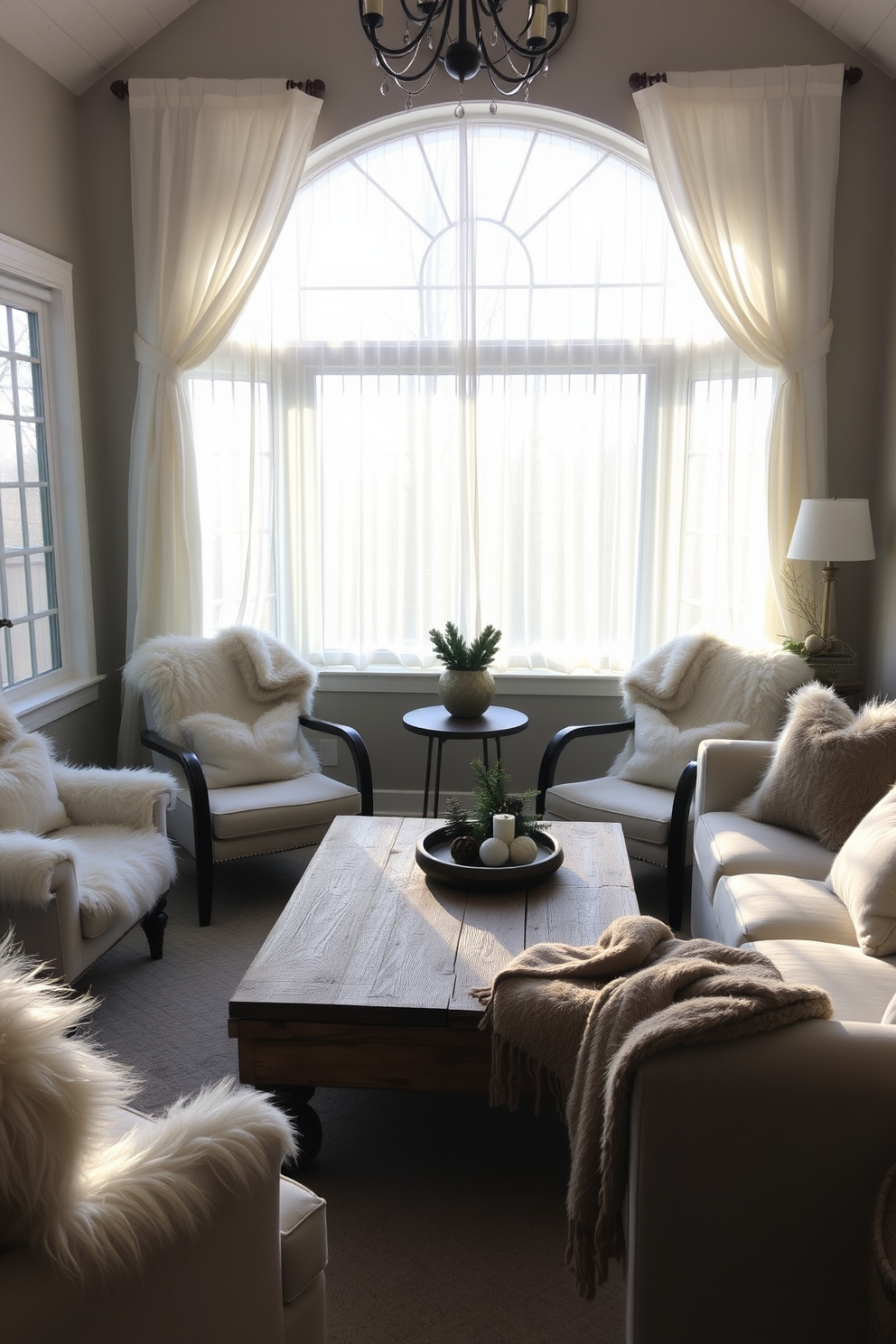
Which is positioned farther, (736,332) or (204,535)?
(204,535)

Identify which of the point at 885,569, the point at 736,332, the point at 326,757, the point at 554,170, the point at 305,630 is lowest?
the point at 326,757

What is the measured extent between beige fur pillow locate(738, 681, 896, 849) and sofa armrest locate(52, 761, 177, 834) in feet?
6.09

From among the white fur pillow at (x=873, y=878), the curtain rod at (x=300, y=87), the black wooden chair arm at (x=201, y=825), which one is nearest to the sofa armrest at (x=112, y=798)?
the black wooden chair arm at (x=201, y=825)

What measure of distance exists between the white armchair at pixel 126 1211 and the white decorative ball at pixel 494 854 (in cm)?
127

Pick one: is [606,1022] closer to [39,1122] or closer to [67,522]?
[39,1122]

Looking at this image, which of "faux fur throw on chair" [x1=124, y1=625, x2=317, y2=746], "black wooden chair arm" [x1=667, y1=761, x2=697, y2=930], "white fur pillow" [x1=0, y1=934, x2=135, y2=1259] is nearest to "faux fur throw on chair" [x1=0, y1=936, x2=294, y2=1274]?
"white fur pillow" [x1=0, y1=934, x2=135, y2=1259]

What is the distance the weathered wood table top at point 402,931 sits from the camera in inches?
85.8

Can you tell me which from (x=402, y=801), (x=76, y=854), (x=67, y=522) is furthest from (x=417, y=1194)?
(x=67, y=522)

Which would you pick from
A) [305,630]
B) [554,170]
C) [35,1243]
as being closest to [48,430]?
[305,630]

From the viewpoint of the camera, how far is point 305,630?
185 inches

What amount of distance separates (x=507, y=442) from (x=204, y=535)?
1.35m

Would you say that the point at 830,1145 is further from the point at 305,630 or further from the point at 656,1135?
the point at 305,630

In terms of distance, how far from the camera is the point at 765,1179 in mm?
1486

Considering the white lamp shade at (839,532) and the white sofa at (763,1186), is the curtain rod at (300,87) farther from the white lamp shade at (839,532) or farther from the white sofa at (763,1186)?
the white sofa at (763,1186)
